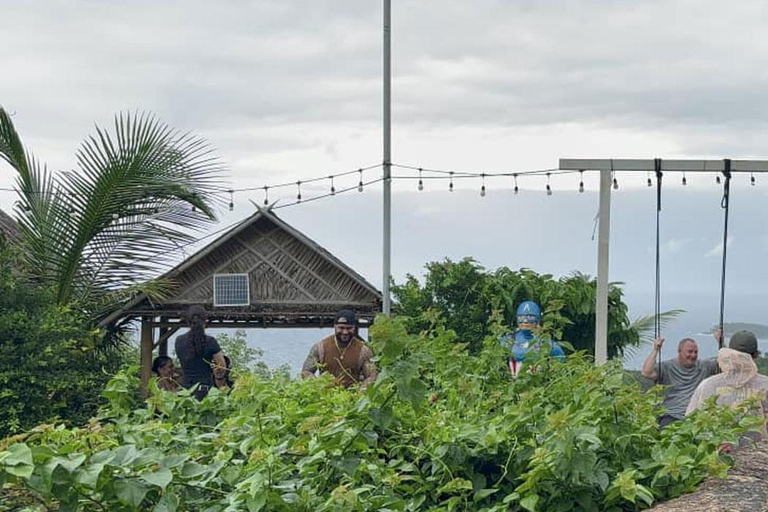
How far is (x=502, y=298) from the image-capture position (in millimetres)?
14625

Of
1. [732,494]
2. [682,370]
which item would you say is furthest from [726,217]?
[732,494]

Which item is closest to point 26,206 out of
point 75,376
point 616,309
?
point 75,376

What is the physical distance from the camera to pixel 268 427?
184 inches

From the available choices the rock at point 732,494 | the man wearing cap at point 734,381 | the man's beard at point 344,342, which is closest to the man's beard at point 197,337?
the man's beard at point 344,342

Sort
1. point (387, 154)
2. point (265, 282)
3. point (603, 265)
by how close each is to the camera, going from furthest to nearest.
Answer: point (265, 282)
point (387, 154)
point (603, 265)

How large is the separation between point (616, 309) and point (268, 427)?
35.9 ft

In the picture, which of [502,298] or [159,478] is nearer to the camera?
[159,478]

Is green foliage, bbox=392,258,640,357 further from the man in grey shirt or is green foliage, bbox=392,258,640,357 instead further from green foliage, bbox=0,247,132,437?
the man in grey shirt

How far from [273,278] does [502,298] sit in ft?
15.8

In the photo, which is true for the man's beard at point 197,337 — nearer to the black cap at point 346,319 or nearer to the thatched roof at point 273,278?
the black cap at point 346,319

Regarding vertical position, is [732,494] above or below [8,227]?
below

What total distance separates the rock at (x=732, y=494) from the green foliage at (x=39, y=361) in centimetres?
848

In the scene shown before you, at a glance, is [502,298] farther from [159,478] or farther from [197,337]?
[159,478]

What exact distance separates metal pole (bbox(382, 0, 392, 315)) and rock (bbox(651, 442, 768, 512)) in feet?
34.4
